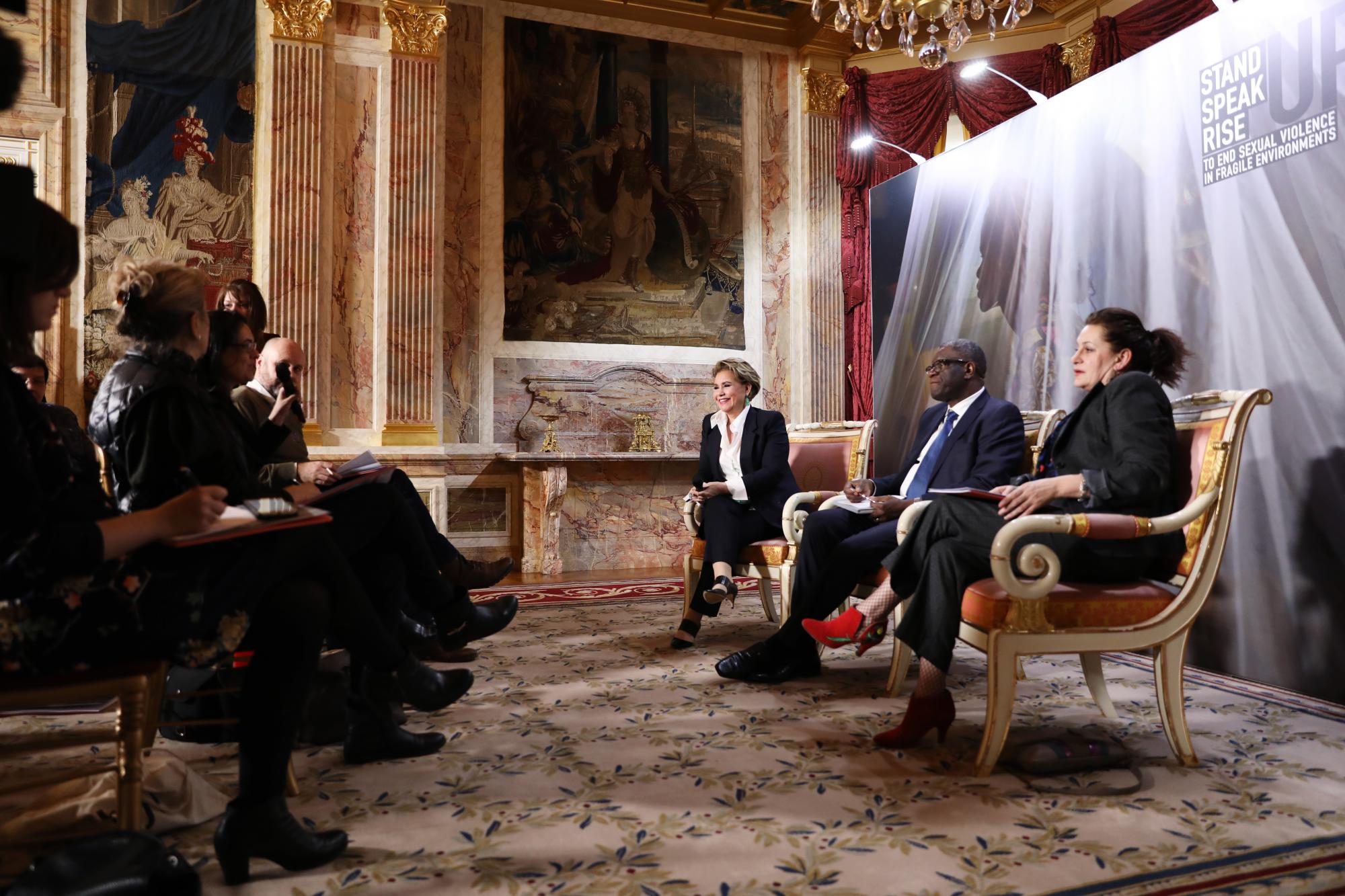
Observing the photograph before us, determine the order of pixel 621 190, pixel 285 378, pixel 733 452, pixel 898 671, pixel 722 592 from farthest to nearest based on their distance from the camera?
pixel 621 190 → pixel 733 452 → pixel 722 592 → pixel 285 378 → pixel 898 671

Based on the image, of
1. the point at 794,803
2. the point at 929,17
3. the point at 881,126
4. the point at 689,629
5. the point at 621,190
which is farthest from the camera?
the point at 881,126

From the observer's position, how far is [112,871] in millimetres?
1481

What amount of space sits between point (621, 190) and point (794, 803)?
645 centimetres

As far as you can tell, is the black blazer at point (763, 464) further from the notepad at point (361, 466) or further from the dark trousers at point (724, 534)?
the notepad at point (361, 466)

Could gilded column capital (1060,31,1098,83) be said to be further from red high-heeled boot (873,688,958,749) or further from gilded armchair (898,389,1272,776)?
red high-heeled boot (873,688,958,749)

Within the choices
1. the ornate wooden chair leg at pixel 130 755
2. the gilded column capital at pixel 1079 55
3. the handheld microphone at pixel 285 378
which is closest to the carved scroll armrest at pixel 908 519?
the ornate wooden chair leg at pixel 130 755

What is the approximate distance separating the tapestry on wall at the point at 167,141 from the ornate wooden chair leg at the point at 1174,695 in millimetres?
6265

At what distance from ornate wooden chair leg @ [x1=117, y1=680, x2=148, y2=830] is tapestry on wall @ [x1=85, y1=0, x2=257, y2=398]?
212 inches

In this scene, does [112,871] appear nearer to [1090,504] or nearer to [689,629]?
[1090,504]

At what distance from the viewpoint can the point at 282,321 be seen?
6570 millimetres

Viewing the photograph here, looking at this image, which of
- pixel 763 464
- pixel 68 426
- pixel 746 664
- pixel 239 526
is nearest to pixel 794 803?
pixel 746 664

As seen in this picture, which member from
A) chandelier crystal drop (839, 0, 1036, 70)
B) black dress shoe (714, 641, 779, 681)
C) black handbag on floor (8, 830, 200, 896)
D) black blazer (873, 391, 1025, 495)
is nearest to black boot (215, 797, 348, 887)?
black handbag on floor (8, 830, 200, 896)

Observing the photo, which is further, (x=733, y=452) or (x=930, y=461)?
(x=733, y=452)

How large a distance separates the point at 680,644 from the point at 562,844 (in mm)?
2159
